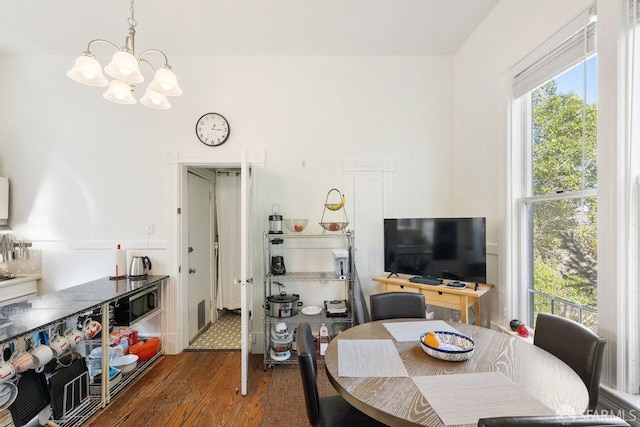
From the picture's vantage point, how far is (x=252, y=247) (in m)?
2.99

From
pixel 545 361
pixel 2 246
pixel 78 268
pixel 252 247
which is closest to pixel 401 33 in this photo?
pixel 252 247

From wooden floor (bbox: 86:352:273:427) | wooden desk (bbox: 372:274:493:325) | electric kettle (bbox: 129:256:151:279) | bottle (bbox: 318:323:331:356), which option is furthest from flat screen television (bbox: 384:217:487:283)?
electric kettle (bbox: 129:256:151:279)

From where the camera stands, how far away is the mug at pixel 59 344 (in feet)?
5.86

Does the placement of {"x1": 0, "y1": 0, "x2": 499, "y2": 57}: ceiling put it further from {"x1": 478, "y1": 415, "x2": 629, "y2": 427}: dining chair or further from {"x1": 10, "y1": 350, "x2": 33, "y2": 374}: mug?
{"x1": 478, "y1": 415, "x2": 629, "y2": 427}: dining chair

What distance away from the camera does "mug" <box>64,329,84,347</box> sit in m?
1.89

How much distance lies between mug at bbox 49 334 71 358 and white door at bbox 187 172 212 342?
137cm

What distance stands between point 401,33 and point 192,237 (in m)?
3.10

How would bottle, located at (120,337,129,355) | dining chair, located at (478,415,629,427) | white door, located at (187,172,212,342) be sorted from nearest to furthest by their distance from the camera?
dining chair, located at (478,415,629,427) → bottle, located at (120,337,129,355) → white door, located at (187,172,212,342)

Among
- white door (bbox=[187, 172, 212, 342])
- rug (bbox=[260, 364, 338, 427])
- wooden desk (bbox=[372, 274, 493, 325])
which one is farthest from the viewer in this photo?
white door (bbox=[187, 172, 212, 342])

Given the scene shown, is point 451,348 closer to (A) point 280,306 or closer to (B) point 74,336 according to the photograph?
(A) point 280,306

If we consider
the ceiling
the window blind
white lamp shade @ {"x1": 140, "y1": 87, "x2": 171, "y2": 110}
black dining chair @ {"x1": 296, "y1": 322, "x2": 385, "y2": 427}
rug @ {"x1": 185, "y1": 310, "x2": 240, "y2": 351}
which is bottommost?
rug @ {"x1": 185, "y1": 310, "x2": 240, "y2": 351}

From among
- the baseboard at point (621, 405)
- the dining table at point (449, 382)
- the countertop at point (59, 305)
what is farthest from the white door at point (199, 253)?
the baseboard at point (621, 405)

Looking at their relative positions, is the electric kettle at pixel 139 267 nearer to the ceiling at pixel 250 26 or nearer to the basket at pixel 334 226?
the basket at pixel 334 226

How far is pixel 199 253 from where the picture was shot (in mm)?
3547
